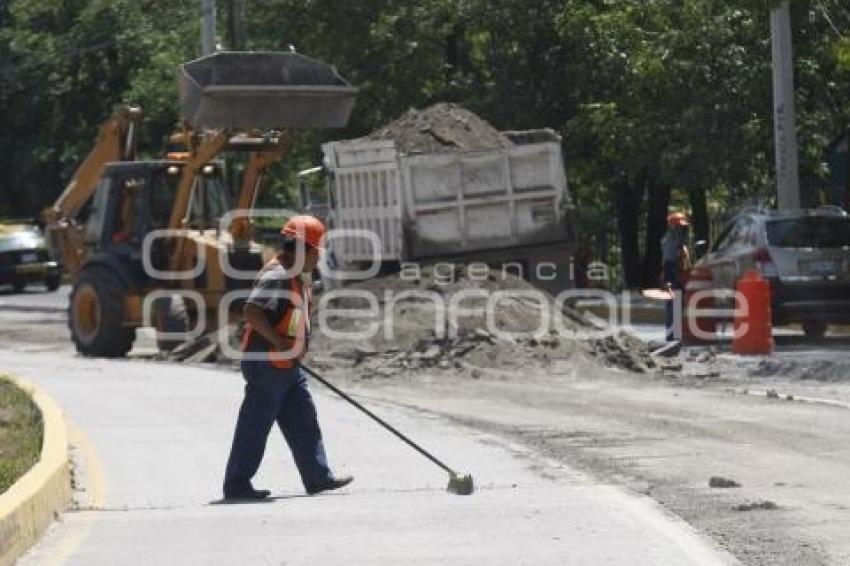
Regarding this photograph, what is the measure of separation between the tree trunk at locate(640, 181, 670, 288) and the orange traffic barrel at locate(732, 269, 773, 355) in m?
16.0

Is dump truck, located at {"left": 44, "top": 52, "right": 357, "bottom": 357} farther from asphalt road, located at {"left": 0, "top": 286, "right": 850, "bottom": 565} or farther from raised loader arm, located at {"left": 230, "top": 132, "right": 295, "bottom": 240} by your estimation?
asphalt road, located at {"left": 0, "top": 286, "right": 850, "bottom": 565}

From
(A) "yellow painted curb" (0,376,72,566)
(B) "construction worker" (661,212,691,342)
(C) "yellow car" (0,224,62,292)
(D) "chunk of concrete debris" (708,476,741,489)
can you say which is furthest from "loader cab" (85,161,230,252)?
(C) "yellow car" (0,224,62,292)

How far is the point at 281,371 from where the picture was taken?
39.2 ft

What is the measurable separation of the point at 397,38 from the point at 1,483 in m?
28.8

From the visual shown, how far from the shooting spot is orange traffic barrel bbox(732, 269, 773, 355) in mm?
23703

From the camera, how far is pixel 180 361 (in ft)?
84.9

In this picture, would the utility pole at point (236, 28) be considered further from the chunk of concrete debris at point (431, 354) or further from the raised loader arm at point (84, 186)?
the chunk of concrete debris at point (431, 354)

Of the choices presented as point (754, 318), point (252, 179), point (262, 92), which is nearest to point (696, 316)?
point (754, 318)

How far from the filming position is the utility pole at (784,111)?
28.7 meters

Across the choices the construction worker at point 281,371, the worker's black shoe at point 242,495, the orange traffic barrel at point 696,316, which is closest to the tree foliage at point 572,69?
the orange traffic barrel at point 696,316

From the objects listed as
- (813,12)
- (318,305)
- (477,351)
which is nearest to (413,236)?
(318,305)

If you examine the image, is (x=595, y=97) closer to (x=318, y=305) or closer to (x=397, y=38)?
(x=397, y=38)

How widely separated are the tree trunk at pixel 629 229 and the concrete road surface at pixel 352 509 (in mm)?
24542

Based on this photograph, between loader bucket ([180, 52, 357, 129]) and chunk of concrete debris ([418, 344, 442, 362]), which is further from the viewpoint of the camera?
loader bucket ([180, 52, 357, 129])
